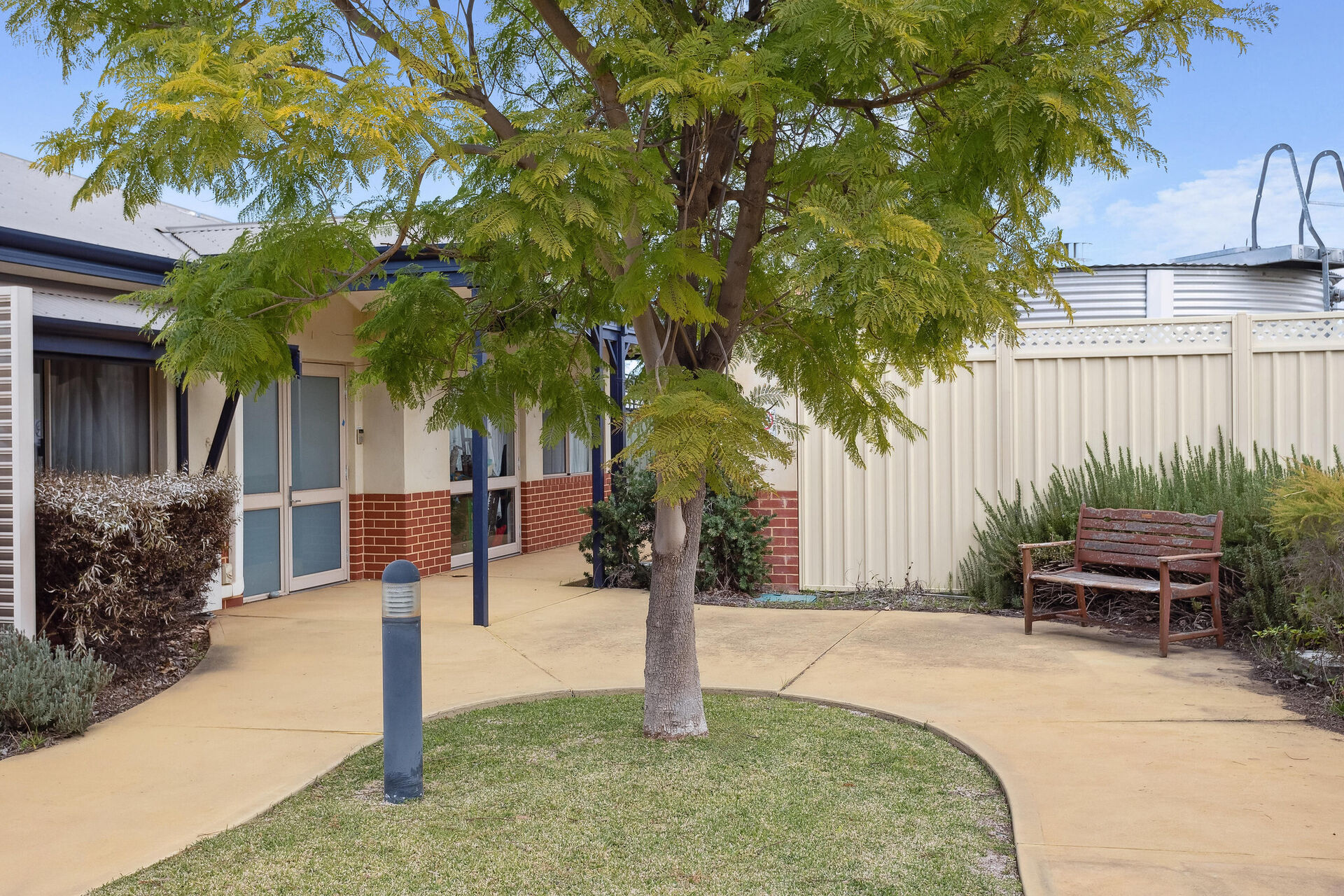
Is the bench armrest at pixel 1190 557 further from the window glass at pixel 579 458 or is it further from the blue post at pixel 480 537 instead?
the window glass at pixel 579 458

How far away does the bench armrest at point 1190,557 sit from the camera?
7.11m

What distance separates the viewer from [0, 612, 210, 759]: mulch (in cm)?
600

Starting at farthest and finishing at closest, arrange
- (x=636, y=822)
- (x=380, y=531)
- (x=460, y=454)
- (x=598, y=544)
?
(x=460, y=454), (x=380, y=531), (x=598, y=544), (x=636, y=822)

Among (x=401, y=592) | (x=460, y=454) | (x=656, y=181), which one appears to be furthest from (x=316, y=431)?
(x=656, y=181)

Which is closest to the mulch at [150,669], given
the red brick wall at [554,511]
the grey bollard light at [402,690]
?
the grey bollard light at [402,690]

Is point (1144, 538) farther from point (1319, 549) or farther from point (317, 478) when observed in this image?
point (317, 478)

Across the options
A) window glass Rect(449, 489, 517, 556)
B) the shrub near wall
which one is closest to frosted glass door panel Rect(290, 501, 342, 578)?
window glass Rect(449, 489, 517, 556)

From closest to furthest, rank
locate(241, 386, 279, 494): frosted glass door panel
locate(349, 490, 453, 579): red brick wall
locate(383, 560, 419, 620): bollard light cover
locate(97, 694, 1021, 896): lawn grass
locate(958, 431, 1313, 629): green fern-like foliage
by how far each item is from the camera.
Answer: locate(97, 694, 1021, 896): lawn grass → locate(383, 560, 419, 620): bollard light cover → locate(958, 431, 1313, 629): green fern-like foliage → locate(241, 386, 279, 494): frosted glass door panel → locate(349, 490, 453, 579): red brick wall

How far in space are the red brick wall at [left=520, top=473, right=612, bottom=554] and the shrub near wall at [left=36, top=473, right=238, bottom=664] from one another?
6815 millimetres

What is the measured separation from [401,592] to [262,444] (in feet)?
19.2

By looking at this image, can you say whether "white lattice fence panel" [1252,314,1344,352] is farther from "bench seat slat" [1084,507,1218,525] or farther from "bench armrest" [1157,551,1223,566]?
"bench armrest" [1157,551,1223,566]

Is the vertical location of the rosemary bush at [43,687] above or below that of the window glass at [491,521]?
below

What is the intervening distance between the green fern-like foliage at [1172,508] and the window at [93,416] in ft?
22.2

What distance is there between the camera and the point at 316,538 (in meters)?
10.4
